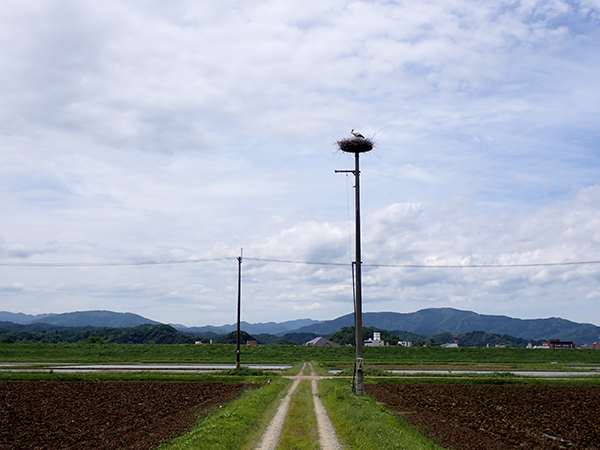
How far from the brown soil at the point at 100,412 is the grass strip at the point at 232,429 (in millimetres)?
896

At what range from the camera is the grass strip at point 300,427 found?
596 inches

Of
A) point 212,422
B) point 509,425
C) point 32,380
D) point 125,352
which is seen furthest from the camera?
point 125,352

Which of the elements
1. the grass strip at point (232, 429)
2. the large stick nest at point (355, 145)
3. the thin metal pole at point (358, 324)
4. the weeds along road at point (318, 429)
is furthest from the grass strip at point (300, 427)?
the large stick nest at point (355, 145)

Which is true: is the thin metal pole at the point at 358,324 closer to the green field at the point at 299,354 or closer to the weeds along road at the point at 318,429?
the weeds along road at the point at 318,429

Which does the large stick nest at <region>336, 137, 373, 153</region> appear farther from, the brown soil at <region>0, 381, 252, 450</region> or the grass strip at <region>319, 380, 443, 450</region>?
the brown soil at <region>0, 381, 252, 450</region>

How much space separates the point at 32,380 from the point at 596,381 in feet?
152

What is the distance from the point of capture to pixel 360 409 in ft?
64.0

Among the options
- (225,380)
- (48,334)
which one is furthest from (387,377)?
(48,334)

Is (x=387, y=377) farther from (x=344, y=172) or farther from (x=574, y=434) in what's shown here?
(x=574, y=434)

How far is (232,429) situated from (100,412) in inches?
360

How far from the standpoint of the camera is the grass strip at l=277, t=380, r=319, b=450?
49.7ft

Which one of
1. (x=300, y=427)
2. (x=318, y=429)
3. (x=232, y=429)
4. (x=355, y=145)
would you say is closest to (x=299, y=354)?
(x=355, y=145)

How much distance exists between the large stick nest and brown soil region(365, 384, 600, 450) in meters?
13.6

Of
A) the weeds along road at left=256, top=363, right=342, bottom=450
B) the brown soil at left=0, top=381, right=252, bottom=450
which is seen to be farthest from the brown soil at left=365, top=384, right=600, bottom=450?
the brown soil at left=0, top=381, right=252, bottom=450
